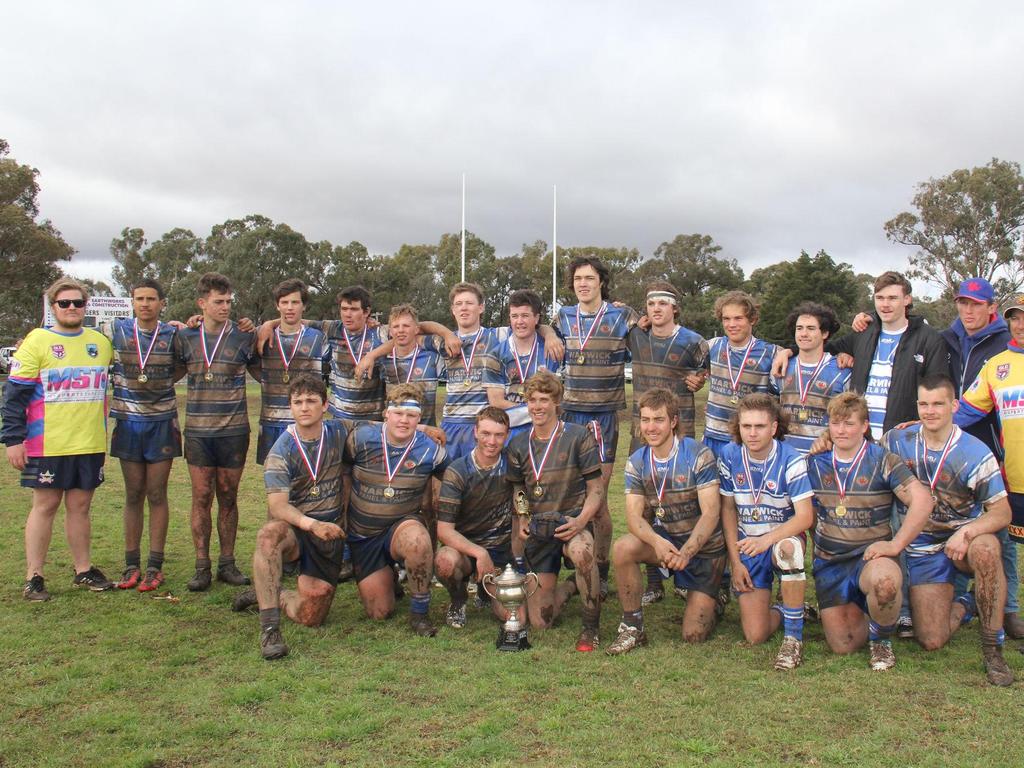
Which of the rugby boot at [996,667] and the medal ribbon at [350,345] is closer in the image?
the rugby boot at [996,667]

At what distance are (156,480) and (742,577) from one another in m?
4.43

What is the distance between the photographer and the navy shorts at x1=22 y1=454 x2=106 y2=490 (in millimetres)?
5953

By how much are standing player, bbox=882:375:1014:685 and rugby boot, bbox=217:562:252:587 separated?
4.81 m

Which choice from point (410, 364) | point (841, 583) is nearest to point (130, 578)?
point (410, 364)

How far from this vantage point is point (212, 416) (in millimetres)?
6309

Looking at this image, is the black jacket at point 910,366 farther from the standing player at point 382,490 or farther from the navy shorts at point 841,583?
the standing player at point 382,490

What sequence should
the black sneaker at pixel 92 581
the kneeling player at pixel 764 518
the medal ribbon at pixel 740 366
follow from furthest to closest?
the black sneaker at pixel 92 581 < the medal ribbon at pixel 740 366 < the kneeling player at pixel 764 518

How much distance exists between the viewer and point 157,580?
628cm

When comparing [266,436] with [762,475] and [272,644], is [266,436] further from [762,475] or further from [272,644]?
[762,475]

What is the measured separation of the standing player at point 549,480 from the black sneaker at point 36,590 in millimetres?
3565

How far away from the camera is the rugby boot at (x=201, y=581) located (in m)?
6.21

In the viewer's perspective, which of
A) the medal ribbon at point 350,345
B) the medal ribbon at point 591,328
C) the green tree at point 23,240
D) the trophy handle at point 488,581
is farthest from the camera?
the green tree at point 23,240

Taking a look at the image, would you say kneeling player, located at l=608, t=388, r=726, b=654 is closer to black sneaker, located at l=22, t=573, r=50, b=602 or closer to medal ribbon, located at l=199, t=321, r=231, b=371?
medal ribbon, located at l=199, t=321, r=231, b=371

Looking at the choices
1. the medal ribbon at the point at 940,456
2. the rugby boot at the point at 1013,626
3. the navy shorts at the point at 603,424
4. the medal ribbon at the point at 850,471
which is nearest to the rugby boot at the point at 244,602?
the navy shorts at the point at 603,424
